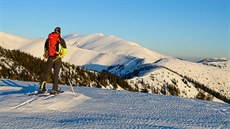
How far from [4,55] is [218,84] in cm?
14681

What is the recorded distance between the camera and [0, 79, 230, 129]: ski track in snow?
25.7 ft

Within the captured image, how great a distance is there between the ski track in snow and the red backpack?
5.53 ft

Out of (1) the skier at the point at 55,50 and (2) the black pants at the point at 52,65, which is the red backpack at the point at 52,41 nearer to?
(1) the skier at the point at 55,50

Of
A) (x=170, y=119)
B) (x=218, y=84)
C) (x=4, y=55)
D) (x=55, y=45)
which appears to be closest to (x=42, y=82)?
(x=55, y=45)

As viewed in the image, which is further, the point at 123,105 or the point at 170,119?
the point at 123,105

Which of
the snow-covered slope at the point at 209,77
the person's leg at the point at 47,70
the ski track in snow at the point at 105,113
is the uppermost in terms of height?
the snow-covered slope at the point at 209,77

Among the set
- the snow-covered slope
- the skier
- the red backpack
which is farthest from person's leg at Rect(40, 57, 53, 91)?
the snow-covered slope

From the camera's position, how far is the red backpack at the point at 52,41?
1131 cm

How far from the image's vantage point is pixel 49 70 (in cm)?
1188

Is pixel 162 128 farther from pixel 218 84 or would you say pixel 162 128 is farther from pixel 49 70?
pixel 218 84

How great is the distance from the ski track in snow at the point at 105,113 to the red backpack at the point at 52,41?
5.53ft

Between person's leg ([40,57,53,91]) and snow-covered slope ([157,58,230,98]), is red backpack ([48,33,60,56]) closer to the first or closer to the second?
person's leg ([40,57,53,91])

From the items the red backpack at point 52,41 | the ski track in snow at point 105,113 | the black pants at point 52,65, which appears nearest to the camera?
the ski track in snow at point 105,113

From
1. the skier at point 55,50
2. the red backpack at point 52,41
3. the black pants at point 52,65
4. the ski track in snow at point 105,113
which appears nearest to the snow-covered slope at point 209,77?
the ski track in snow at point 105,113
